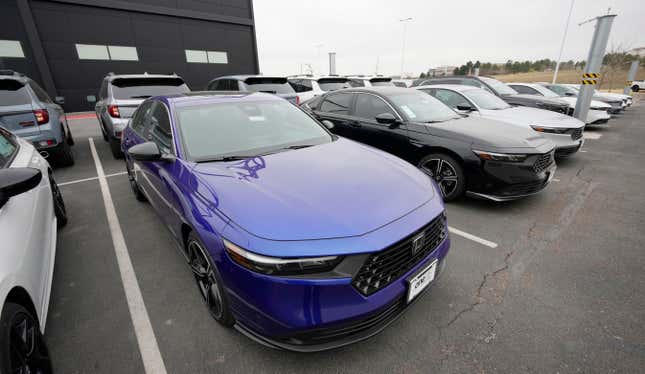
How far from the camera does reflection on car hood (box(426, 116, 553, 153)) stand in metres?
3.64

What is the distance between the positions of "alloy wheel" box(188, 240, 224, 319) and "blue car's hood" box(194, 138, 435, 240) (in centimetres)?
49

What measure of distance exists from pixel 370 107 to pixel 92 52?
1581 centimetres

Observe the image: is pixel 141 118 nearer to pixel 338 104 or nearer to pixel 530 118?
pixel 338 104

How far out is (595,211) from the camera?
152 inches

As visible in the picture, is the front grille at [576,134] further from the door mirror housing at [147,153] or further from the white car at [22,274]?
the white car at [22,274]

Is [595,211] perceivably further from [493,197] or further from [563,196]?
[493,197]

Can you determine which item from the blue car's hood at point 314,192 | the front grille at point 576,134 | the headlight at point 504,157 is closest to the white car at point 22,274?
the blue car's hood at point 314,192

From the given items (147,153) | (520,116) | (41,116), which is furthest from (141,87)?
(520,116)

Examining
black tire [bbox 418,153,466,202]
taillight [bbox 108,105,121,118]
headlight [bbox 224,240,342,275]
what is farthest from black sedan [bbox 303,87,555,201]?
taillight [bbox 108,105,121,118]

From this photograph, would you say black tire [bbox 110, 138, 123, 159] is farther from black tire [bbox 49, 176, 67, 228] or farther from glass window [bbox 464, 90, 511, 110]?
glass window [bbox 464, 90, 511, 110]

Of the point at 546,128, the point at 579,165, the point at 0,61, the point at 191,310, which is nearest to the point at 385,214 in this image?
the point at 191,310

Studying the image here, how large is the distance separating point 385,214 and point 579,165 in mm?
6491

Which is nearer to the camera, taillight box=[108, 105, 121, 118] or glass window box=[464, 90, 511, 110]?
taillight box=[108, 105, 121, 118]

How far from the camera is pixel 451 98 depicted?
6.51 metres
